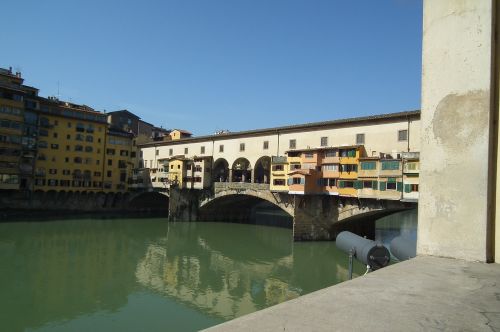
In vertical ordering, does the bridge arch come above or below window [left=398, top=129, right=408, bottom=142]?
below

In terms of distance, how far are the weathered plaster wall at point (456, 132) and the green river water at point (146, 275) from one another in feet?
41.4

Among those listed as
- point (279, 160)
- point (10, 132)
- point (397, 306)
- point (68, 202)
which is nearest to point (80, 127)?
point (10, 132)

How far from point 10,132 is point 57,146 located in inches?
323

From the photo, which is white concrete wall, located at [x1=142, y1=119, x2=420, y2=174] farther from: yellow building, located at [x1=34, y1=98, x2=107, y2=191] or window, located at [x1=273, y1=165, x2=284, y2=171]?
yellow building, located at [x1=34, y1=98, x2=107, y2=191]

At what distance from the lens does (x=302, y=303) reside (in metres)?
3.58

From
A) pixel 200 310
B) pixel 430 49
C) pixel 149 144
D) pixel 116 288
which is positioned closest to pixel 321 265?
pixel 200 310

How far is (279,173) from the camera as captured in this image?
4028 centimetres

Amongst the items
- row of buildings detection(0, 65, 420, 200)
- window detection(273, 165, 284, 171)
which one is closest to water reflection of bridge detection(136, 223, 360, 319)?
window detection(273, 165, 284, 171)

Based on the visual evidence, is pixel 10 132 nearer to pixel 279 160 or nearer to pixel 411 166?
pixel 279 160

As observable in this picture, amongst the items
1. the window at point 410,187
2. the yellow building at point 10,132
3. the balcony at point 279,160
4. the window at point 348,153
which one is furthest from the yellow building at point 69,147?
the window at point 410,187

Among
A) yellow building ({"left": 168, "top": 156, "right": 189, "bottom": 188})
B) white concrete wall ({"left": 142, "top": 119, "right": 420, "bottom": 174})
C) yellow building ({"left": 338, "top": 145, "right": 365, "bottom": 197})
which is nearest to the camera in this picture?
white concrete wall ({"left": 142, "top": 119, "right": 420, "bottom": 174})

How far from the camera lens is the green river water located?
16.3 meters

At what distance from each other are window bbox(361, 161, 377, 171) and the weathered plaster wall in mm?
27780

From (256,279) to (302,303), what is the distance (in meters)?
21.1
